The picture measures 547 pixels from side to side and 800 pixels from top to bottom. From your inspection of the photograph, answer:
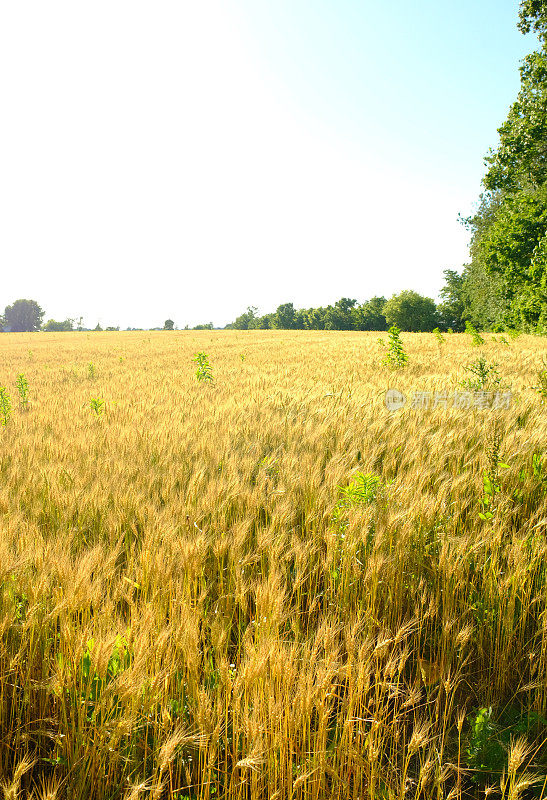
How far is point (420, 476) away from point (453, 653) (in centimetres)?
135

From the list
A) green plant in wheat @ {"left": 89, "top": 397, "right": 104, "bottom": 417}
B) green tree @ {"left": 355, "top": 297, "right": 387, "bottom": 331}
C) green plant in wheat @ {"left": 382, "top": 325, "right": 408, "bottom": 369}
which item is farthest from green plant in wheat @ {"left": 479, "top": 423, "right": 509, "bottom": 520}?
green tree @ {"left": 355, "top": 297, "right": 387, "bottom": 331}

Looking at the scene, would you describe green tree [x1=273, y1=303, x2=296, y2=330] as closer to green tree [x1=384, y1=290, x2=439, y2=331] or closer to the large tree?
green tree [x1=384, y1=290, x2=439, y2=331]

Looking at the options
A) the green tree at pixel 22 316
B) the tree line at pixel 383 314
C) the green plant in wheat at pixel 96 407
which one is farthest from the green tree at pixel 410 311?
the green tree at pixel 22 316

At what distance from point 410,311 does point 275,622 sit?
75027mm

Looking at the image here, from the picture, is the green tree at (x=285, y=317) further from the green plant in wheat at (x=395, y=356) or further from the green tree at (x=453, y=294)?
the green plant in wheat at (x=395, y=356)

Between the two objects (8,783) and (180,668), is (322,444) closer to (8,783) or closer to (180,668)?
(180,668)

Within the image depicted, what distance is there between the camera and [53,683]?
1291mm

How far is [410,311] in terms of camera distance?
71.1 meters

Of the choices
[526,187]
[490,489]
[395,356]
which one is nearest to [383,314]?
[526,187]

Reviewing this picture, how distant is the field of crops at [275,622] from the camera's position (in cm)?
117

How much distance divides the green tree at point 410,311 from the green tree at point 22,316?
316ft

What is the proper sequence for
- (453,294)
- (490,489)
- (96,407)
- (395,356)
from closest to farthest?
(490,489), (96,407), (395,356), (453,294)

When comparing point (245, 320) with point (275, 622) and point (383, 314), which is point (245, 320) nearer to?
point (383, 314)

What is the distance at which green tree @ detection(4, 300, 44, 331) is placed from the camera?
375 feet
